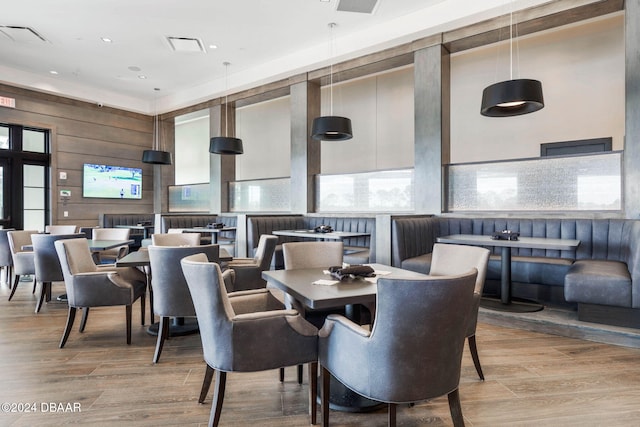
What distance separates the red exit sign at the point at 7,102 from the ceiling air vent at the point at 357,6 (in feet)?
23.5

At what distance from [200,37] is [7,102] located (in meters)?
4.67

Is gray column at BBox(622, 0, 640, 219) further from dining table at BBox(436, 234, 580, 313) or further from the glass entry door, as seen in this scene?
the glass entry door

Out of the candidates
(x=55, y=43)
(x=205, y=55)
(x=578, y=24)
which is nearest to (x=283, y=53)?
(x=205, y=55)

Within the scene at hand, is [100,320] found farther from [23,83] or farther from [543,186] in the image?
[23,83]

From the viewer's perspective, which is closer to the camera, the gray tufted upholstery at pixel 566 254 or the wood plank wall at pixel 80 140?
the gray tufted upholstery at pixel 566 254

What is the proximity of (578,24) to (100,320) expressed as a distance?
8015 mm

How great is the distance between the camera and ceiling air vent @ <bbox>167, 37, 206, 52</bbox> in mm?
6445

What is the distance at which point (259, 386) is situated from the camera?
8.19 feet

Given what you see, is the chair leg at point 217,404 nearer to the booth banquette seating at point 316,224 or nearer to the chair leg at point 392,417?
the chair leg at point 392,417

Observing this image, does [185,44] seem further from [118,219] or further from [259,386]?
[259,386]

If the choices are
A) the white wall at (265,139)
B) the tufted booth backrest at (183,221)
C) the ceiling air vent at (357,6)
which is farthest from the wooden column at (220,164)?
the ceiling air vent at (357,6)

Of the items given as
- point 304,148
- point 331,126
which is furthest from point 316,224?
point 331,126

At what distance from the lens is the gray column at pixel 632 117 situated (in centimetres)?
409

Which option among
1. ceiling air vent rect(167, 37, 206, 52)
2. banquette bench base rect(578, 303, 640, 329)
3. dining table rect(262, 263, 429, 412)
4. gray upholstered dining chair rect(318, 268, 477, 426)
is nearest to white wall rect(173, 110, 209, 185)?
ceiling air vent rect(167, 37, 206, 52)
